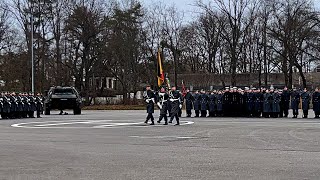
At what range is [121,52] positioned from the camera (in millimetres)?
67812

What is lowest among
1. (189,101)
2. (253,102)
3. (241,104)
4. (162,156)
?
(162,156)

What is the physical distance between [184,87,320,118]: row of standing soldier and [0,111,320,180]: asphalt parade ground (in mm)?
12323

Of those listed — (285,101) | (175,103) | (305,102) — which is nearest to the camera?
(175,103)

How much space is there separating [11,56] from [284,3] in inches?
1213

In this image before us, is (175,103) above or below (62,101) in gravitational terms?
below

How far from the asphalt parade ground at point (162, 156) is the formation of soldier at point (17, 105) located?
14825 mm

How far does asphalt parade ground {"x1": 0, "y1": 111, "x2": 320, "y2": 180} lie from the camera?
11.2 m

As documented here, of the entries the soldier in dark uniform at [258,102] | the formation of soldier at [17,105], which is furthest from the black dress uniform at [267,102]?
the formation of soldier at [17,105]

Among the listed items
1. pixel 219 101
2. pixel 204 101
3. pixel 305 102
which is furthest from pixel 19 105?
pixel 305 102

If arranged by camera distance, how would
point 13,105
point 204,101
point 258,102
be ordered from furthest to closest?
point 13,105, point 204,101, point 258,102

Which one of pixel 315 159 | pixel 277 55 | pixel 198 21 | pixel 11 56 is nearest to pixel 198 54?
pixel 198 21

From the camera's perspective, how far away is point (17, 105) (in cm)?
3631

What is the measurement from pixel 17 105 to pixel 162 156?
2387 centimetres

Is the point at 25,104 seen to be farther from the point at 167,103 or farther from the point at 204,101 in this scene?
the point at 167,103
